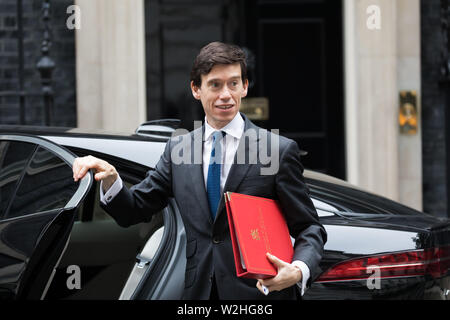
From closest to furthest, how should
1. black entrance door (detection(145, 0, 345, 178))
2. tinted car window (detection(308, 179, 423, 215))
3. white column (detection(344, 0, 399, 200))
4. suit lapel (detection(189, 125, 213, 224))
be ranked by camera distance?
suit lapel (detection(189, 125, 213, 224)), tinted car window (detection(308, 179, 423, 215)), white column (detection(344, 0, 399, 200)), black entrance door (detection(145, 0, 345, 178))

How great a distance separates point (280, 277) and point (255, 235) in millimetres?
133

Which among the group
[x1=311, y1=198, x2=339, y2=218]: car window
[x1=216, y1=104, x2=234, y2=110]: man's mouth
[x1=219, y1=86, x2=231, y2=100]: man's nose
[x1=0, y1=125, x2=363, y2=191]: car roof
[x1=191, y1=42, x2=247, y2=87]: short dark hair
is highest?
[x1=191, y1=42, x2=247, y2=87]: short dark hair

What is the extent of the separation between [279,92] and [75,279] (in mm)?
4483

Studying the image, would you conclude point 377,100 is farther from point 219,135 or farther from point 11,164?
point 219,135

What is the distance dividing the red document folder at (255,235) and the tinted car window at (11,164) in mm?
1125

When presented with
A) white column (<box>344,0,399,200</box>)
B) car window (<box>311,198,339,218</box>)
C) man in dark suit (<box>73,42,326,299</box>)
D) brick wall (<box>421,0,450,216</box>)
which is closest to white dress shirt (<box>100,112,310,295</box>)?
man in dark suit (<box>73,42,326,299</box>)

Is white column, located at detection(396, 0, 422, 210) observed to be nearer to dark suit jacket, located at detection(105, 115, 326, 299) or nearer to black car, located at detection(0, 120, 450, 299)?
black car, located at detection(0, 120, 450, 299)

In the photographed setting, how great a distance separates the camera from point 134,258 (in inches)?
134

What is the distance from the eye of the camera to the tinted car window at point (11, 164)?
2.77m

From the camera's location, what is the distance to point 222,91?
2098 millimetres

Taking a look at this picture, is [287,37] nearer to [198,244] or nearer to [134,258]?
[134,258]

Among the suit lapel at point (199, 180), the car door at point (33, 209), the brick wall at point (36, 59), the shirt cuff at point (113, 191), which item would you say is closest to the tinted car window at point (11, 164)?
the car door at point (33, 209)

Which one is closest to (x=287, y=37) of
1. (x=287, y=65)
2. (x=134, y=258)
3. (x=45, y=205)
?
(x=287, y=65)

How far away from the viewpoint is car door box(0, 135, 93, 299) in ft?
7.57
